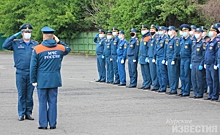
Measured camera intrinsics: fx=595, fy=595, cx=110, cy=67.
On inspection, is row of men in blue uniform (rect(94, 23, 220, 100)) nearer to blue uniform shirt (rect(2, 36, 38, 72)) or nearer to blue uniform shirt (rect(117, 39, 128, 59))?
blue uniform shirt (rect(117, 39, 128, 59))

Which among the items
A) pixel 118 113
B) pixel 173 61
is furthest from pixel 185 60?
pixel 118 113

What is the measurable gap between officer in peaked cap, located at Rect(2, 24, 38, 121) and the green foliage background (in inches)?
851

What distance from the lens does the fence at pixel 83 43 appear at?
43375 mm

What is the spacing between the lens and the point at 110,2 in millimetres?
41281

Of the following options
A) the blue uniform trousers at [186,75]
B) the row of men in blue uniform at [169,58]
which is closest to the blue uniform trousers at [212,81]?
the row of men in blue uniform at [169,58]

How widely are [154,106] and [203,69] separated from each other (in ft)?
8.33

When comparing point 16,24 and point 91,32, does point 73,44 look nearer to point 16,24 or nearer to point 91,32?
point 91,32

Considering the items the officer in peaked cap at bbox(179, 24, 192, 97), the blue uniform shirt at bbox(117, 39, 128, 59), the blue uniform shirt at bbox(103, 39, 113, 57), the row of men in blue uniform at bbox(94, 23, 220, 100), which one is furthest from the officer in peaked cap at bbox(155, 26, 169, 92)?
the blue uniform shirt at bbox(103, 39, 113, 57)

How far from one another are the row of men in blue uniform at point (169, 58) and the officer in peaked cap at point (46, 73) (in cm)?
544

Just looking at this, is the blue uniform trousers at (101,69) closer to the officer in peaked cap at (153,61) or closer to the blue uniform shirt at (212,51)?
the officer in peaked cap at (153,61)

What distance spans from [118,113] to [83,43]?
3174 centimetres

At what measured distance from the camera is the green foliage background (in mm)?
34116

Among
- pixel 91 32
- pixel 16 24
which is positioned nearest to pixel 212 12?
pixel 91 32

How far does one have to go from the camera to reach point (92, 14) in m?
43.6
